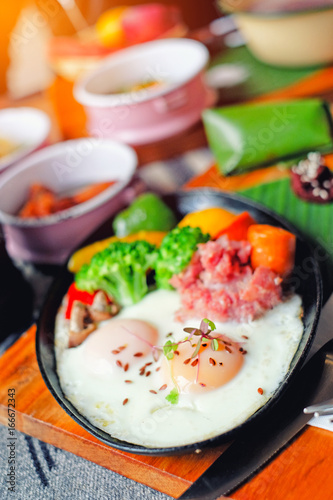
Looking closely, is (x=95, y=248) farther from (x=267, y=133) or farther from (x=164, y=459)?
(x=267, y=133)

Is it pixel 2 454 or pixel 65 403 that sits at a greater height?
pixel 65 403

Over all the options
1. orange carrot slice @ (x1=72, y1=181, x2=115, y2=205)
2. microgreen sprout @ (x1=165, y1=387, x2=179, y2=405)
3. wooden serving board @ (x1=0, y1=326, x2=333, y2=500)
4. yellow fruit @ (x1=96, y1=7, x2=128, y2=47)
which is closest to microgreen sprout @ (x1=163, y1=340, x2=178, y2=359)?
microgreen sprout @ (x1=165, y1=387, x2=179, y2=405)

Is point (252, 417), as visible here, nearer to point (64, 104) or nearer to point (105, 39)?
point (64, 104)

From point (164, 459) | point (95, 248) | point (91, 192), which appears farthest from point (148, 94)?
point (164, 459)

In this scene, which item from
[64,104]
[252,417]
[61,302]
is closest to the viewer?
[252,417]

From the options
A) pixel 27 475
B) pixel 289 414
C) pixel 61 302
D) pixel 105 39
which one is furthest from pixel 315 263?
pixel 105 39

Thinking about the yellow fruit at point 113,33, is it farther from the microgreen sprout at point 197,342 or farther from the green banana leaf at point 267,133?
the microgreen sprout at point 197,342
